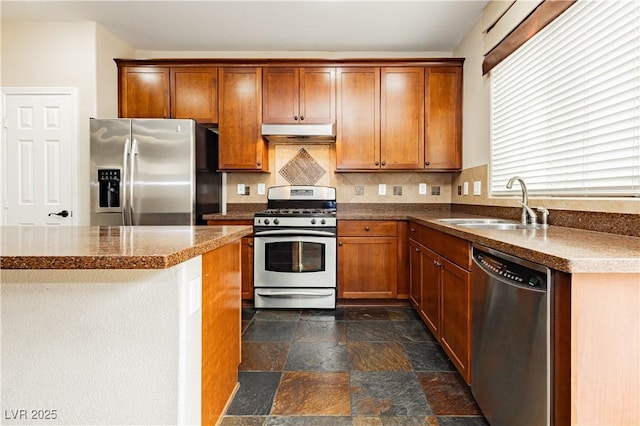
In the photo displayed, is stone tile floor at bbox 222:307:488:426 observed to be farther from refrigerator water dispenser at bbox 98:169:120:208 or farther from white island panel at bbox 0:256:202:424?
refrigerator water dispenser at bbox 98:169:120:208

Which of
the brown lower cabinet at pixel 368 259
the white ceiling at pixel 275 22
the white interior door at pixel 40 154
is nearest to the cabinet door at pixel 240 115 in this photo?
the white ceiling at pixel 275 22

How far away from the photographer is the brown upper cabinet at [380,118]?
3635 mm

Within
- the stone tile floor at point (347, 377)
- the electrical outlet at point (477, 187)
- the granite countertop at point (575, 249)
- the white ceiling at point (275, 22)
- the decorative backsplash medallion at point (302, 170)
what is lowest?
the stone tile floor at point (347, 377)

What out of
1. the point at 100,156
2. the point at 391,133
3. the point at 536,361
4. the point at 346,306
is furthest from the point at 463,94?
the point at 100,156

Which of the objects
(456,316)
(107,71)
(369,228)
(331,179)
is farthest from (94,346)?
(107,71)

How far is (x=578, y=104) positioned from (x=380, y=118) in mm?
1961

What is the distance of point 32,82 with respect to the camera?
3.35 meters

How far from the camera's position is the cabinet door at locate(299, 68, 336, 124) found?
11.9 ft

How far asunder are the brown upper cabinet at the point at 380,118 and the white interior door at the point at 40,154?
2516 mm

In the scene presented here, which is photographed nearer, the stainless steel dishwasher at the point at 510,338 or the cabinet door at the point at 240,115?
the stainless steel dishwasher at the point at 510,338

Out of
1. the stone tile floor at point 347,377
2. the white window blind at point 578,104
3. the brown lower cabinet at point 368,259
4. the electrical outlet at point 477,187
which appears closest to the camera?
the white window blind at point 578,104

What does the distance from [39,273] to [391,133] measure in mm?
3117

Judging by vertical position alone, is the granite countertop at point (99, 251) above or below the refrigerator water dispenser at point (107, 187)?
below

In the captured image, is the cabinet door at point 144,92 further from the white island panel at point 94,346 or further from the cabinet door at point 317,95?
the white island panel at point 94,346
